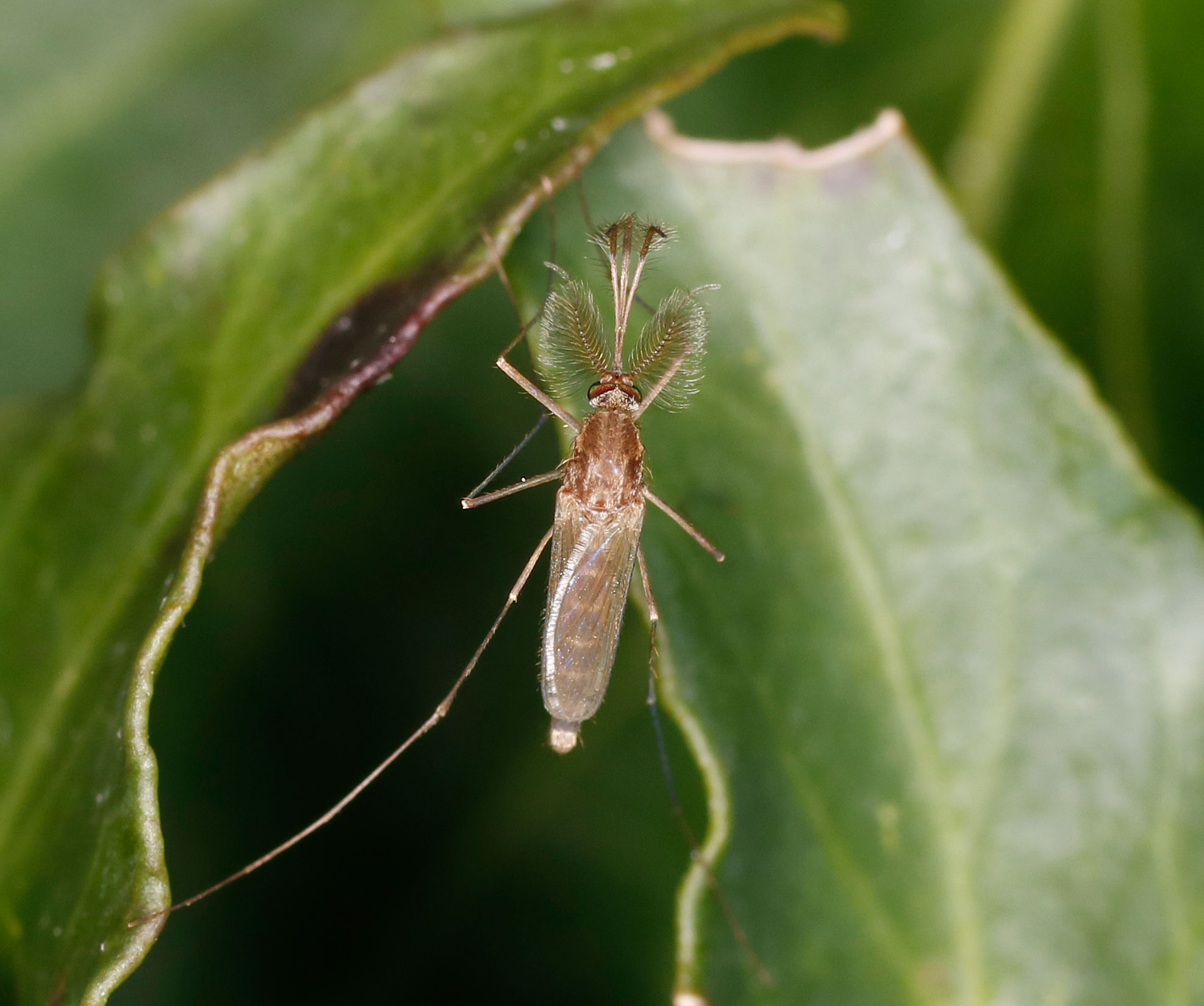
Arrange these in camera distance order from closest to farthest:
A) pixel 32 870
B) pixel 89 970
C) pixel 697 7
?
pixel 89 970, pixel 32 870, pixel 697 7

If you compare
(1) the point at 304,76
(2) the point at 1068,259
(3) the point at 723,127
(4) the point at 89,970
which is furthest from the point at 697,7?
(4) the point at 89,970

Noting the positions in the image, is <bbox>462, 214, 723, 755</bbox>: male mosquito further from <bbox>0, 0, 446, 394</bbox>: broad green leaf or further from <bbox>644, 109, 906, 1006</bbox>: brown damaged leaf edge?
<bbox>0, 0, 446, 394</bbox>: broad green leaf

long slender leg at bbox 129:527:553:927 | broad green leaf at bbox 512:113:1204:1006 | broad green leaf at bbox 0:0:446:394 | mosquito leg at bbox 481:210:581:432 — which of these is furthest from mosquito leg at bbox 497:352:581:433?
broad green leaf at bbox 0:0:446:394

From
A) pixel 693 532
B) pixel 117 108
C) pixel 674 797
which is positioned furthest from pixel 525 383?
→ pixel 117 108

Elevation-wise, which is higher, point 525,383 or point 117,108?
point 117,108

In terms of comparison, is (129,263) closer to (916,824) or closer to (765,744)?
(765,744)

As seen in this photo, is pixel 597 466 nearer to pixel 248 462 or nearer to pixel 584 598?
pixel 584 598
